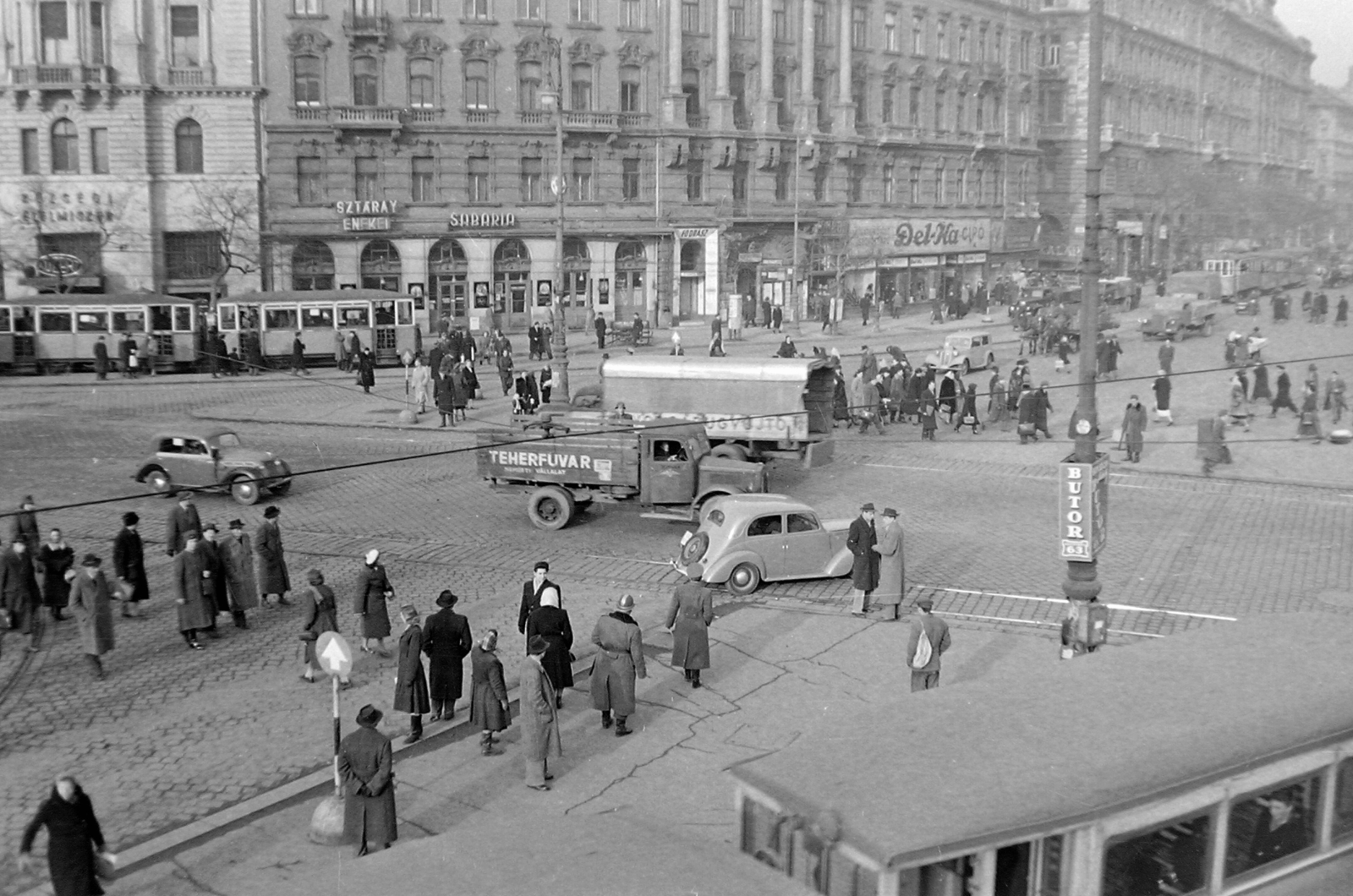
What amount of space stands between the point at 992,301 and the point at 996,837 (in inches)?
2778

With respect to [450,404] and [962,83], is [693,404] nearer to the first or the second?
[450,404]

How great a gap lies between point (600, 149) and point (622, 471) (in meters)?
38.5

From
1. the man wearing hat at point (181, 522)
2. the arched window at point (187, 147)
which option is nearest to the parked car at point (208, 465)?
the man wearing hat at point (181, 522)

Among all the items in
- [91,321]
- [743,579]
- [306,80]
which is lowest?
[743,579]

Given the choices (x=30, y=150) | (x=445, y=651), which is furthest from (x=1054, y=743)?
(x=30, y=150)

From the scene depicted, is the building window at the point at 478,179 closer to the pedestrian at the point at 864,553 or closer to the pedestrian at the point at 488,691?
the pedestrian at the point at 864,553

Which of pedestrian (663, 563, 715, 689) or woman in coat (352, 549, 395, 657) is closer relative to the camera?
pedestrian (663, 563, 715, 689)

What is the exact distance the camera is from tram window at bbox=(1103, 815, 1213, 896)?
25.2 ft

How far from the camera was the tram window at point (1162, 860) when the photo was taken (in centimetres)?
768

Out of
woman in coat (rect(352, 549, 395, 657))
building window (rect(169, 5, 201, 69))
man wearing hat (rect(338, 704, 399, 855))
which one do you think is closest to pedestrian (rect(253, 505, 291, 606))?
woman in coat (rect(352, 549, 395, 657))

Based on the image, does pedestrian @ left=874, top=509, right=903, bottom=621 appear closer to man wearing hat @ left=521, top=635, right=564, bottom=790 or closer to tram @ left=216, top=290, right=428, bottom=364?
man wearing hat @ left=521, top=635, right=564, bottom=790

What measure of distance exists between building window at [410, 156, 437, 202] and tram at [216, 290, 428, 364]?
33.7 feet

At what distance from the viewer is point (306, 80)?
56.2m

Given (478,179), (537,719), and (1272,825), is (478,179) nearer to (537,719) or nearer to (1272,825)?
(537,719)
